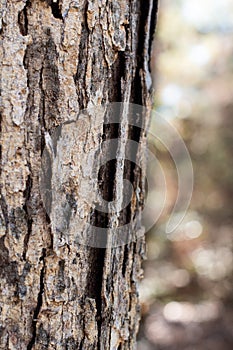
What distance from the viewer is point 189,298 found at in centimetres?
501

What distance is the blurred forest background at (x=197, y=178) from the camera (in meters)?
4.46

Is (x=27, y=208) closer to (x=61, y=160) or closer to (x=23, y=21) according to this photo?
(x=61, y=160)

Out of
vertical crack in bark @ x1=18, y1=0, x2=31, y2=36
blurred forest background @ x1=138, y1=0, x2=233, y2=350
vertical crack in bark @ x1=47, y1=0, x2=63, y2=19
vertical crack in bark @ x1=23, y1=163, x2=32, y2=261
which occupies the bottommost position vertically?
vertical crack in bark @ x1=23, y1=163, x2=32, y2=261

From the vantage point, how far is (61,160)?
70cm

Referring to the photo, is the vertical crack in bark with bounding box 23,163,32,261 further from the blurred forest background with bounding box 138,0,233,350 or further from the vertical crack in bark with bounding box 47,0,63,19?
the blurred forest background with bounding box 138,0,233,350

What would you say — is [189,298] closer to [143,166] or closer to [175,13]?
[175,13]

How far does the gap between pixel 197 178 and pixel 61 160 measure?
14.3 feet

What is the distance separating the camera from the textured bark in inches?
26.6

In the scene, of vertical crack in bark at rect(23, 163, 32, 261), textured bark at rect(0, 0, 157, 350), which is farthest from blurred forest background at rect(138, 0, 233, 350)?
vertical crack in bark at rect(23, 163, 32, 261)

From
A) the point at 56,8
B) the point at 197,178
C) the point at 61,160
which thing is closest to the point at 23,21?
the point at 56,8

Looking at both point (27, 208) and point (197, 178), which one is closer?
point (27, 208)

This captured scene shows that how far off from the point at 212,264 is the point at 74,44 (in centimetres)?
448

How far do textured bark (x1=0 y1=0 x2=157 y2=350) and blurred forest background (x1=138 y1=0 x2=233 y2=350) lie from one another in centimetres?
353

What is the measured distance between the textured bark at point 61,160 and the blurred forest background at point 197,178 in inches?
139
